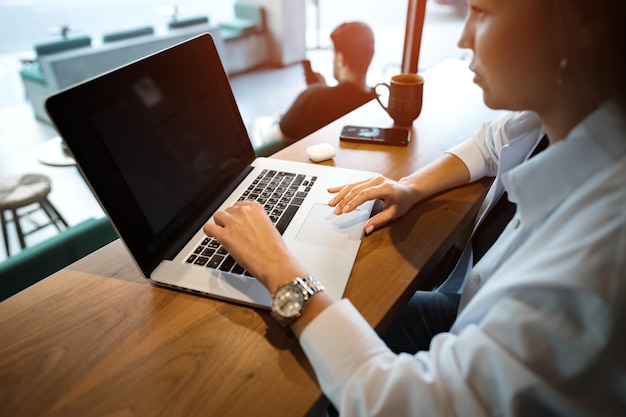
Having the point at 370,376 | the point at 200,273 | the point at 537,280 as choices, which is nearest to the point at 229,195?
the point at 200,273

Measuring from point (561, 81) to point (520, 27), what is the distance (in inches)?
3.2

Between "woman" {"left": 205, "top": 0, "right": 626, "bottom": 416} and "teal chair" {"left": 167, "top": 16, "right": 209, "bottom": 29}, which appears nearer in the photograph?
"woman" {"left": 205, "top": 0, "right": 626, "bottom": 416}

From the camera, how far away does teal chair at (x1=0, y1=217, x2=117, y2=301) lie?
0.87 m

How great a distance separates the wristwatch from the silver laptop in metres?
0.05

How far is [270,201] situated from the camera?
30.5 inches

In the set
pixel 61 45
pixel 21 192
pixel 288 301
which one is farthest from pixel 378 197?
pixel 61 45

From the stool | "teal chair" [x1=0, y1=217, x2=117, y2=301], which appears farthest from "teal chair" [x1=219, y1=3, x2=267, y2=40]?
"teal chair" [x1=0, y1=217, x2=117, y2=301]

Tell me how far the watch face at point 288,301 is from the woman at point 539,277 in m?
Answer: 0.01

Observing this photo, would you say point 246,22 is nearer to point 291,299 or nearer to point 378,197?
point 378,197

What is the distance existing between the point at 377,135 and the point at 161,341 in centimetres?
81

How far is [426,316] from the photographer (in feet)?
2.79

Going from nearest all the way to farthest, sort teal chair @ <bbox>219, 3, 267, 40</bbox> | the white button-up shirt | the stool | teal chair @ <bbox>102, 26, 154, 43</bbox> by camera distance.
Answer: the white button-up shirt < the stool < teal chair @ <bbox>102, 26, 154, 43</bbox> < teal chair @ <bbox>219, 3, 267, 40</bbox>

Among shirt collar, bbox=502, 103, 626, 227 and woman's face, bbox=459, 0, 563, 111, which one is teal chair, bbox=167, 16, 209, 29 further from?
shirt collar, bbox=502, 103, 626, 227

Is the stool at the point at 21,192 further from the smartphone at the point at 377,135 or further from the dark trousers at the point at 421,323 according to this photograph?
the dark trousers at the point at 421,323
